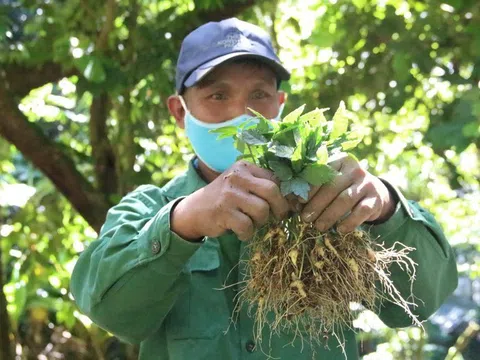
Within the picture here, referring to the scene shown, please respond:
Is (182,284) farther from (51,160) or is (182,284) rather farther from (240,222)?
(51,160)

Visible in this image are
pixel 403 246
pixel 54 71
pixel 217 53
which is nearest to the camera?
Result: pixel 403 246

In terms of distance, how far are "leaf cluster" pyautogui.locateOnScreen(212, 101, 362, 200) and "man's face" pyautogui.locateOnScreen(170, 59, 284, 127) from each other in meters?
0.30

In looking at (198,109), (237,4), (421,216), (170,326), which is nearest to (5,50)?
(237,4)

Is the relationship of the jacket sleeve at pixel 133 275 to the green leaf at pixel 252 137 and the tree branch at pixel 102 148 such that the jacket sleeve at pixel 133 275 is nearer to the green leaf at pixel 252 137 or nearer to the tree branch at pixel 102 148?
the green leaf at pixel 252 137

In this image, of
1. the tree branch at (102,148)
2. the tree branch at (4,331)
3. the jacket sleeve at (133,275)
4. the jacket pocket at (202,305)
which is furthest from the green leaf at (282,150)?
the tree branch at (4,331)

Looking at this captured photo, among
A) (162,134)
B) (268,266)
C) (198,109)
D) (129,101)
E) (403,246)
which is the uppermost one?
(198,109)

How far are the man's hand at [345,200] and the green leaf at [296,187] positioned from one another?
0.02m

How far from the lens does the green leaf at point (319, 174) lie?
45.7 inches

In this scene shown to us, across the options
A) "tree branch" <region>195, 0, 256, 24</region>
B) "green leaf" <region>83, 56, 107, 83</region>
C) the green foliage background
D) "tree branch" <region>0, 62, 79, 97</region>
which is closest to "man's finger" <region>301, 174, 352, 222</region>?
the green foliage background

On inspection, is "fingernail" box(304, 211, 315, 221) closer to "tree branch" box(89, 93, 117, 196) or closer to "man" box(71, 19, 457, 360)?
"man" box(71, 19, 457, 360)

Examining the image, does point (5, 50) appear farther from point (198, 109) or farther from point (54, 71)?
point (198, 109)

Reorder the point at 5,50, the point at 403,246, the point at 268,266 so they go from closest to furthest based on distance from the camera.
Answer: the point at 268,266
the point at 403,246
the point at 5,50

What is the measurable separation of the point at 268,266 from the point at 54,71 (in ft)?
7.50

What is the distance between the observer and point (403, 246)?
1.40 meters
